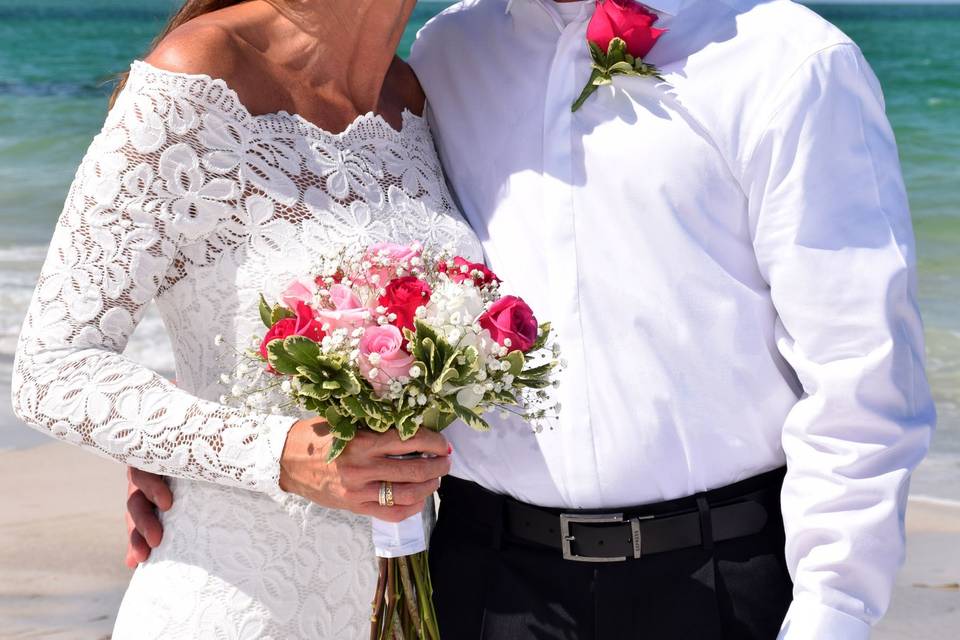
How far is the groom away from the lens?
94.8 inches

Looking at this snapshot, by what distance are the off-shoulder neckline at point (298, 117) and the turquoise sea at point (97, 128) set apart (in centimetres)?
67

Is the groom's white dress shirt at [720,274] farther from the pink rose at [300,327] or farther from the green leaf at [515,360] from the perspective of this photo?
the pink rose at [300,327]

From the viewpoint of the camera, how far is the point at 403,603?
8.59 ft

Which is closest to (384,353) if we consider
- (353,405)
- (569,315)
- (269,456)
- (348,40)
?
(353,405)

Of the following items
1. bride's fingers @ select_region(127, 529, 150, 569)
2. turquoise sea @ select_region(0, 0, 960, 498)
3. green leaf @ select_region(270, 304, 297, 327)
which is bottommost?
turquoise sea @ select_region(0, 0, 960, 498)

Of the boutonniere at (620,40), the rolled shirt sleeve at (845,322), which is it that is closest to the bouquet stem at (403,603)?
the rolled shirt sleeve at (845,322)

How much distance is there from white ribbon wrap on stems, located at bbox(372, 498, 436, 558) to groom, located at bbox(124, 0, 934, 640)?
255mm

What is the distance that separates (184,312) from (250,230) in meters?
0.25

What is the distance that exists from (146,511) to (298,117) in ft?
3.24

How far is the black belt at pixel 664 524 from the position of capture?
2648 mm

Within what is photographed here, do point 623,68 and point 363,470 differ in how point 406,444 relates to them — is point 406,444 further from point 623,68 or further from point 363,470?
point 623,68

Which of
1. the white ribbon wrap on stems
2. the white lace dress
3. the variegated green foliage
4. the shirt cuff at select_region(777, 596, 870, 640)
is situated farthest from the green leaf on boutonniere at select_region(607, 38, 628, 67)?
the shirt cuff at select_region(777, 596, 870, 640)

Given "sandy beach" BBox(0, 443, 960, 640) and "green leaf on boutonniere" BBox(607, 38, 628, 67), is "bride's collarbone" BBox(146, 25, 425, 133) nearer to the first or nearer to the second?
"green leaf on boutonniere" BBox(607, 38, 628, 67)

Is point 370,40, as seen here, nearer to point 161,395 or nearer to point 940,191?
point 161,395
